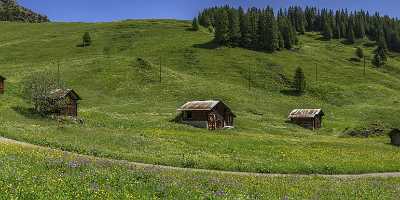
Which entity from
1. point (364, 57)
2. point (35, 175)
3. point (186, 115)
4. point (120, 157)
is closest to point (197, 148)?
point (120, 157)

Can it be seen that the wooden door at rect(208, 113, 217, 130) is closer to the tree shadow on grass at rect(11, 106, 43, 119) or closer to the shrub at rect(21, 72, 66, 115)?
the shrub at rect(21, 72, 66, 115)

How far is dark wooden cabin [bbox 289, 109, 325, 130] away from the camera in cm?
10119

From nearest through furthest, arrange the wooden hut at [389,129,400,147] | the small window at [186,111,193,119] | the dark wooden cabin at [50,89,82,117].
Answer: the wooden hut at [389,129,400,147], the dark wooden cabin at [50,89,82,117], the small window at [186,111,193,119]

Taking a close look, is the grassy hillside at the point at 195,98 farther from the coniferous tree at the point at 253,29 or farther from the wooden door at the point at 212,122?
the coniferous tree at the point at 253,29

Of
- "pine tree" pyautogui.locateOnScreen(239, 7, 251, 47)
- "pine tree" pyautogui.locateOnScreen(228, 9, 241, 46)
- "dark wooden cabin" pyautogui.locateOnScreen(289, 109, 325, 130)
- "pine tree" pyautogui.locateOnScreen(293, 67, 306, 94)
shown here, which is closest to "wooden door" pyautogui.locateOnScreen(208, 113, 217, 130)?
"dark wooden cabin" pyautogui.locateOnScreen(289, 109, 325, 130)

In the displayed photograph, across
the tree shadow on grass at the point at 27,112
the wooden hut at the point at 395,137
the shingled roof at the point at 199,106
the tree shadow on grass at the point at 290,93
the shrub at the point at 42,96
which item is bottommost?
the wooden hut at the point at 395,137

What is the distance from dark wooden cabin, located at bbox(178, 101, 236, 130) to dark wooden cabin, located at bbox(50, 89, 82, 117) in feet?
58.2

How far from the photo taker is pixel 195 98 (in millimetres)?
113562

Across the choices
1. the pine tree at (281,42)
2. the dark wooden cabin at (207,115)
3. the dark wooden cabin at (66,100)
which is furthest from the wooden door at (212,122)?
the pine tree at (281,42)

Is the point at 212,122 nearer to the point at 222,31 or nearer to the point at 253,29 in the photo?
the point at 222,31

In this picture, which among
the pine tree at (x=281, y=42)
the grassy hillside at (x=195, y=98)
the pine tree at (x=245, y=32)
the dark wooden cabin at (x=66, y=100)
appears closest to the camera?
the grassy hillside at (x=195, y=98)

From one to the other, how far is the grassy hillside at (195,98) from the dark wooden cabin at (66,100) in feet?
9.40

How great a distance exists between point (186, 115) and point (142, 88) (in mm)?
29415

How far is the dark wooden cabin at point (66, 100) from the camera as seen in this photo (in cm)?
7531
